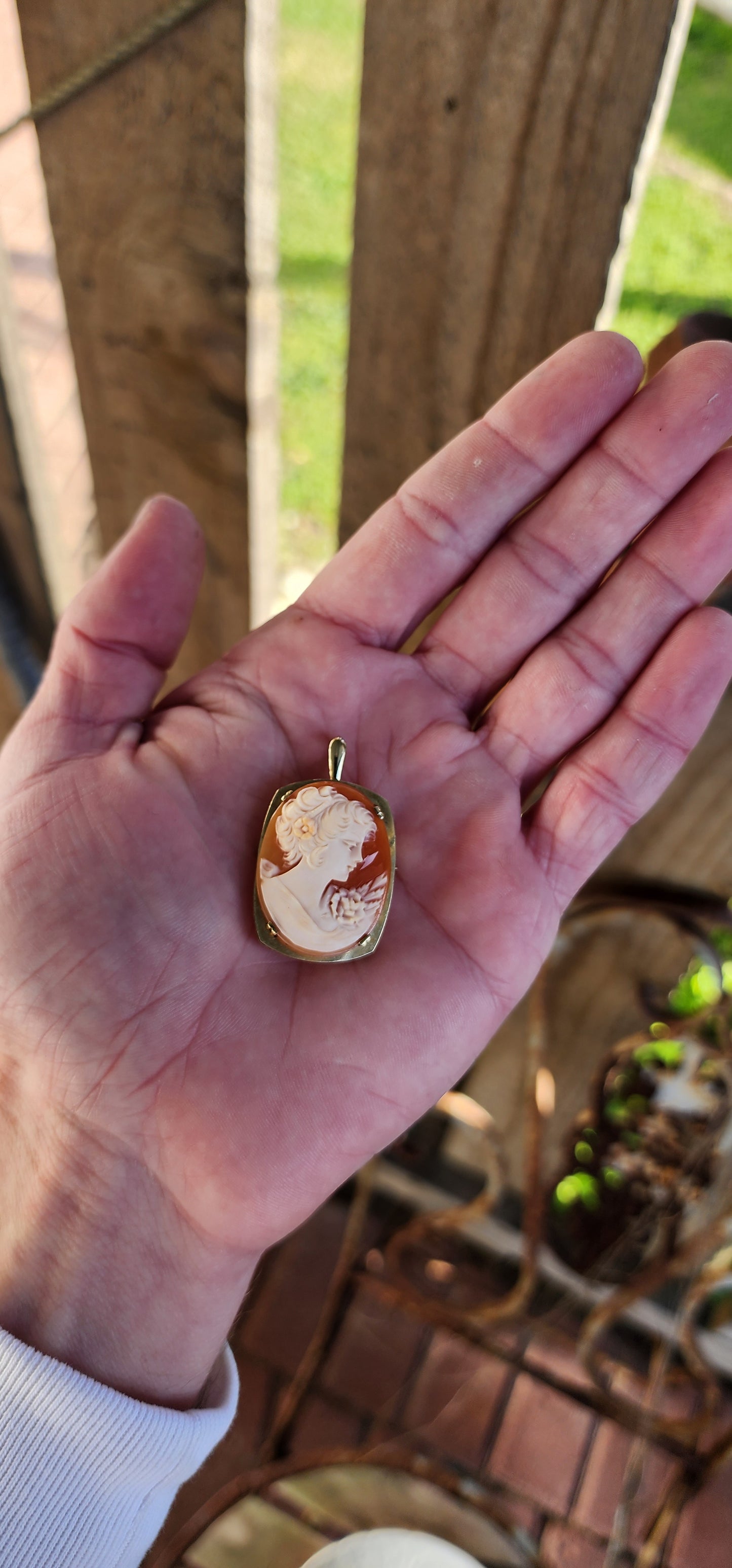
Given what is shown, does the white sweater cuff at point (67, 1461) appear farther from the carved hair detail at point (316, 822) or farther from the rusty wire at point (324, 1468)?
the carved hair detail at point (316, 822)

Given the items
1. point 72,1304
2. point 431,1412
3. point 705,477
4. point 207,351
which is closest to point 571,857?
point 705,477

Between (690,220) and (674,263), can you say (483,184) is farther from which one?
(690,220)

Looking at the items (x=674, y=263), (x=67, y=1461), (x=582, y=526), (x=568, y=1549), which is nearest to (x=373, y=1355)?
(x=568, y=1549)

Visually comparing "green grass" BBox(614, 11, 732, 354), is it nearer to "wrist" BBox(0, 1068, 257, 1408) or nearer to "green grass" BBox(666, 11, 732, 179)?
"green grass" BBox(666, 11, 732, 179)

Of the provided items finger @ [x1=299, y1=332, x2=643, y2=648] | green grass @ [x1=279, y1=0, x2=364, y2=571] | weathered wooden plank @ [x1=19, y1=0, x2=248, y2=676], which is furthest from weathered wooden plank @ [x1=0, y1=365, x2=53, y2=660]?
green grass @ [x1=279, y1=0, x2=364, y2=571]

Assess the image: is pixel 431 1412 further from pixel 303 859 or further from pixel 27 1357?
pixel 303 859

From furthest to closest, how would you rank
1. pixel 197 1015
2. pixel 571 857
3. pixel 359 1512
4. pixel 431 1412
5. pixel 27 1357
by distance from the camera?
pixel 431 1412 → pixel 359 1512 → pixel 571 857 → pixel 197 1015 → pixel 27 1357
